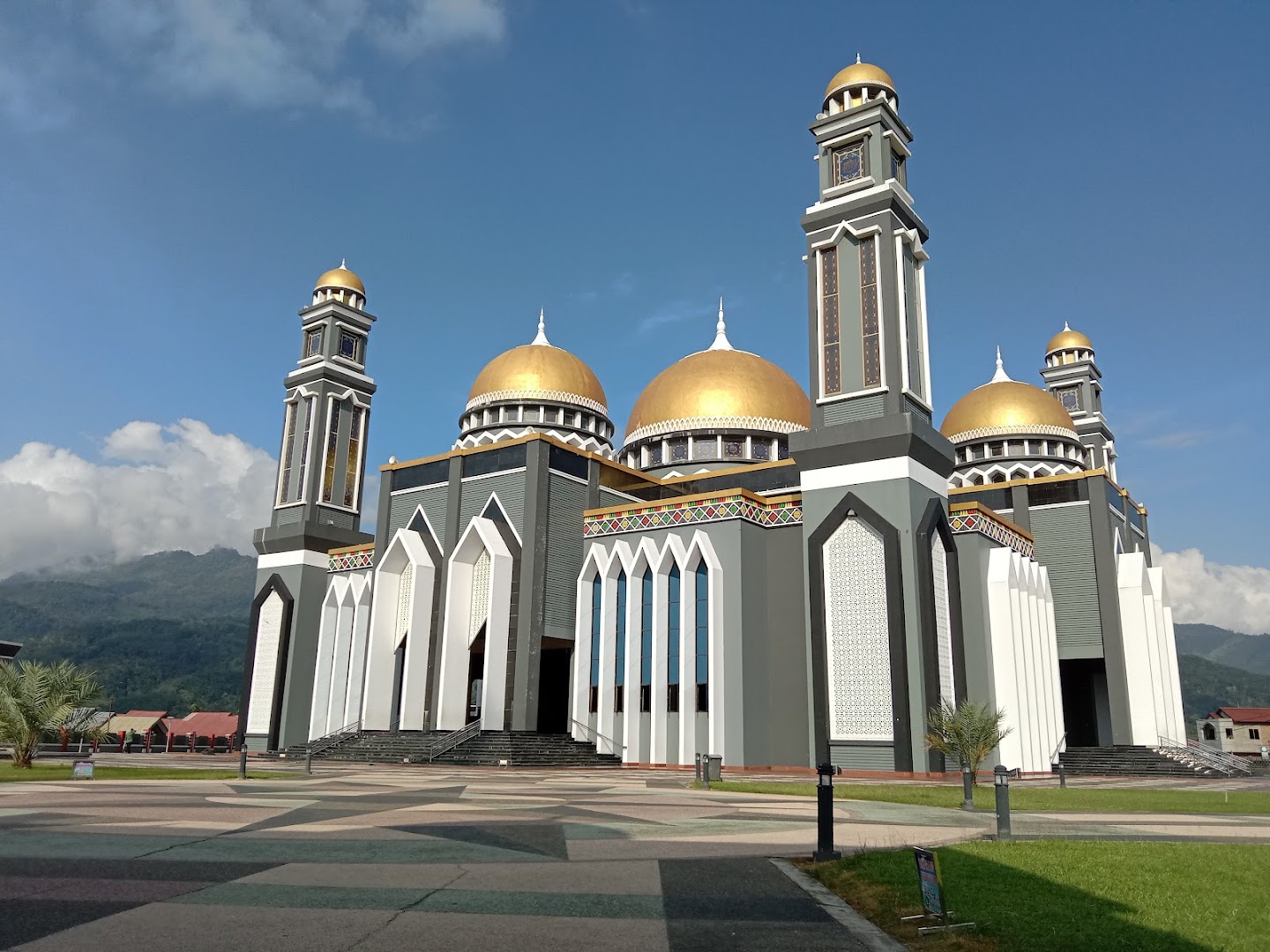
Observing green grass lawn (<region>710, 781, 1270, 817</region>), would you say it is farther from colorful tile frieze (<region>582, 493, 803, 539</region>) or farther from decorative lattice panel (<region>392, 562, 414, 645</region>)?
decorative lattice panel (<region>392, 562, 414, 645</region>)

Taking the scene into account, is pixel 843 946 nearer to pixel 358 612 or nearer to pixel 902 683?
pixel 902 683

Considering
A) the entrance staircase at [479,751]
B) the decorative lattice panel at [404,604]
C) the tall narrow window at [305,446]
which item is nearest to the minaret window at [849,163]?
the decorative lattice panel at [404,604]

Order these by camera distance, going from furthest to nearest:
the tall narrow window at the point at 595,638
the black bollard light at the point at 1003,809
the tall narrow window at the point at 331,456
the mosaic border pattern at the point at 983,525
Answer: the tall narrow window at the point at 331,456 < the tall narrow window at the point at 595,638 < the mosaic border pattern at the point at 983,525 < the black bollard light at the point at 1003,809

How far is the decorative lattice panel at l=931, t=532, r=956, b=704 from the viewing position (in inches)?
1234

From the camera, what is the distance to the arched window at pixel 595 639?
36.2 metres

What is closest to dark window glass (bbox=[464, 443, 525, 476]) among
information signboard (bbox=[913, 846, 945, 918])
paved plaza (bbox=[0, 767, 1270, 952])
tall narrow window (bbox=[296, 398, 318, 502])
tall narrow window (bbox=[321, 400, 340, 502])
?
tall narrow window (bbox=[321, 400, 340, 502])

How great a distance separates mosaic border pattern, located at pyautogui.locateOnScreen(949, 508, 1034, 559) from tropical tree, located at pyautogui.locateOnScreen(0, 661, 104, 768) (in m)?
27.5

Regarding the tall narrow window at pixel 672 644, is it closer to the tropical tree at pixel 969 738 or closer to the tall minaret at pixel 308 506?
the tropical tree at pixel 969 738

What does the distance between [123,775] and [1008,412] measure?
43.0 m

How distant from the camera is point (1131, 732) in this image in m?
38.8

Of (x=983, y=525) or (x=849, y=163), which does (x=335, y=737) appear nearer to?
(x=983, y=525)

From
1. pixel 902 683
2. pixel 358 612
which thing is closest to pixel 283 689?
pixel 358 612

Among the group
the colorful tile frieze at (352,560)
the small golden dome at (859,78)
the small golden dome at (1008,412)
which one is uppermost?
the small golden dome at (859,78)

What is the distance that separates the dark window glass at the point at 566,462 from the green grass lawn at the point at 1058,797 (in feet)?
60.3
